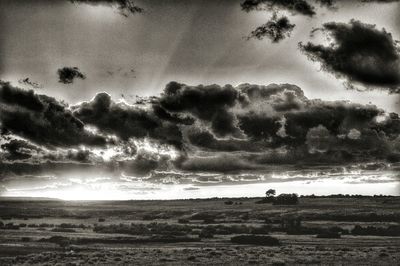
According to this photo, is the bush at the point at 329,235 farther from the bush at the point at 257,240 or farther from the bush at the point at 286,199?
the bush at the point at 286,199

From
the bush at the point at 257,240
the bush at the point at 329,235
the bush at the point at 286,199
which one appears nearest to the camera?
the bush at the point at 257,240

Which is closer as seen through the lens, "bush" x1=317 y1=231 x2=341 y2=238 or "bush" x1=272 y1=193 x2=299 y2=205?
"bush" x1=317 y1=231 x2=341 y2=238

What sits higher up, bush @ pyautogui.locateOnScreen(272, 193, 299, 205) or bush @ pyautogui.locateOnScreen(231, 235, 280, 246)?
bush @ pyautogui.locateOnScreen(272, 193, 299, 205)

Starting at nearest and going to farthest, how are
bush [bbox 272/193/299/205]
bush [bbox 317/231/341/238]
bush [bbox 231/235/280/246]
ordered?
1. bush [bbox 231/235/280/246]
2. bush [bbox 317/231/341/238]
3. bush [bbox 272/193/299/205]

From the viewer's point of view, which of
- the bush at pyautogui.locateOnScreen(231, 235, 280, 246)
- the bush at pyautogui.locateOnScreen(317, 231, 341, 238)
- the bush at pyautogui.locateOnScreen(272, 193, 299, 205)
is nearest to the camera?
the bush at pyautogui.locateOnScreen(231, 235, 280, 246)

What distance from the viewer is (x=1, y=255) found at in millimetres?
44688

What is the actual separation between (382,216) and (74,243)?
227 feet

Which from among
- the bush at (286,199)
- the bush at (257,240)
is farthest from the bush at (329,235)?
the bush at (286,199)

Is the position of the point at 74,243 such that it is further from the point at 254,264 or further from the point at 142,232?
the point at 254,264

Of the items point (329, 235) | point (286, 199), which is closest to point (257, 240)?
point (329, 235)

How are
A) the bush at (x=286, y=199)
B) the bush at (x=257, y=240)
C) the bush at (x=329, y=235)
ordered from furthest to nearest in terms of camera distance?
the bush at (x=286, y=199) < the bush at (x=329, y=235) < the bush at (x=257, y=240)

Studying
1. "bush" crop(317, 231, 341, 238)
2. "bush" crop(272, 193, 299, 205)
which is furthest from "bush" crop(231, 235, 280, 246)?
"bush" crop(272, 193, 299, 205)

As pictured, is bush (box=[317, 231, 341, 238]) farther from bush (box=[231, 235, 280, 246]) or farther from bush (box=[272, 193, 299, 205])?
bush (box=[272, 193, 299, 205])

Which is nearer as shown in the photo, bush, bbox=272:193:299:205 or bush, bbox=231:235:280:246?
bush, bbox=231:235:280:246
